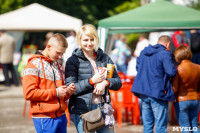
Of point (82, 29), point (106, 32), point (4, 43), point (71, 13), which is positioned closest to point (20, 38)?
point (4, 43)

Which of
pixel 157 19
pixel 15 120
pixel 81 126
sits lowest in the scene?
pixel 15 120

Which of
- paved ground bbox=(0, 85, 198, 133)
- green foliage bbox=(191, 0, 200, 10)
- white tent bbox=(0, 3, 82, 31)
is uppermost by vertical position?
green foliage bbox=(191, 0, 200, 10)

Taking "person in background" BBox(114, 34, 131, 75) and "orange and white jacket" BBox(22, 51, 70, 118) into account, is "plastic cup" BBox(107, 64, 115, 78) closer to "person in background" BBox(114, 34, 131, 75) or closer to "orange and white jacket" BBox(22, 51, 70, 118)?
"orange and white jacket" BBox(22, 51, 70, 118)

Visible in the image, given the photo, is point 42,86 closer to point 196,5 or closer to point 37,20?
point 37,20

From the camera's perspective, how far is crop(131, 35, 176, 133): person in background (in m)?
4.65

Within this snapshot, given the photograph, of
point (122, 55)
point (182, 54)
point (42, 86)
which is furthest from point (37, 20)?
point (42, 86)

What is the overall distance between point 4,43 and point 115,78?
1113 cm

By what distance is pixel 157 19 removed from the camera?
6.87 metres

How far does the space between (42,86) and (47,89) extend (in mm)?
64

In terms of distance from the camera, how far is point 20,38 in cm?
1698

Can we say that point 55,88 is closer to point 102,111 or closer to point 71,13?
point 102,111

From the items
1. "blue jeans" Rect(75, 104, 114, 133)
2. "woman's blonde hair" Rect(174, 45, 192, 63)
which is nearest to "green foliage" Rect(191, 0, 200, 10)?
"woman's blonde hair" Rect(174, 45, 192, 63)

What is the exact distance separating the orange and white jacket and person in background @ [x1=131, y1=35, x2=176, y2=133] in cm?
182

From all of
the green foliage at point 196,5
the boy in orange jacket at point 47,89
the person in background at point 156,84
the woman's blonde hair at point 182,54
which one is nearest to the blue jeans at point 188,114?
the person in background at point 156,84
